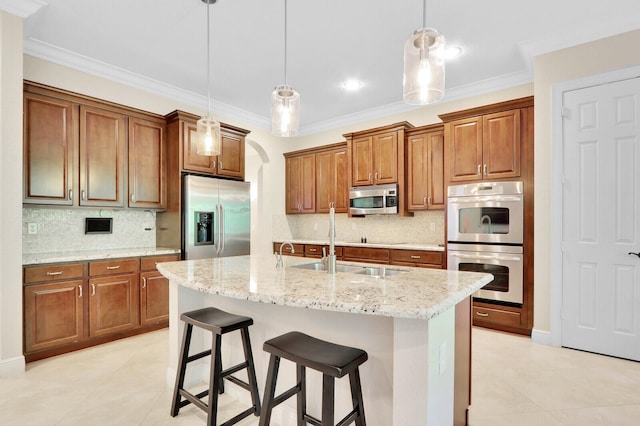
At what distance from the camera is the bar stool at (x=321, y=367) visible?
1.35 m

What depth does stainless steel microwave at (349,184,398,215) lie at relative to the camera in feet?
14.9

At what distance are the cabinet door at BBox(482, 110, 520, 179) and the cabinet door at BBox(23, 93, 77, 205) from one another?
431 cm

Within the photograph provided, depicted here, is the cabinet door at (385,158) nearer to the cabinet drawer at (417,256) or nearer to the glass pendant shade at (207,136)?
the cabinet drawer at (417,256)

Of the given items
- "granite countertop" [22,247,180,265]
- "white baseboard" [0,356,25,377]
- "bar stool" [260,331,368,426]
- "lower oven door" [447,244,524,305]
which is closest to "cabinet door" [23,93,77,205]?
"granite countertop" [22,247,180,265]

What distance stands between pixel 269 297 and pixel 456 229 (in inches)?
119

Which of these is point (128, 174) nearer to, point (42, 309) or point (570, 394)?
point (42, 309)

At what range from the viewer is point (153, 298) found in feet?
11.9

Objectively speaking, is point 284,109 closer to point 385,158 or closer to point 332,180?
point 385,158

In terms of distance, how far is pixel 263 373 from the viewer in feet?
6.83

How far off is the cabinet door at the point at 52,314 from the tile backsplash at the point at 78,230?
575 mm

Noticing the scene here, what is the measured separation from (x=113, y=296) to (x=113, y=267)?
11.5 inches

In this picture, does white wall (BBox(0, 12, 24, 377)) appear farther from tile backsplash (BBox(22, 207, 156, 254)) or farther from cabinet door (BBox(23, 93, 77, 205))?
tile backsplash (BBox(22, 207, 156, 254))

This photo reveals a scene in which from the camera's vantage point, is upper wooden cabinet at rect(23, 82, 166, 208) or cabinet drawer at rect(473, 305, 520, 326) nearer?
upper wooden cabinet at rect(23, 82, 166, 208)

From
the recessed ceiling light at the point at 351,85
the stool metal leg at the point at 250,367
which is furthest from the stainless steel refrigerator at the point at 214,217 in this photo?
the stool metal leg at the point at 250,367
